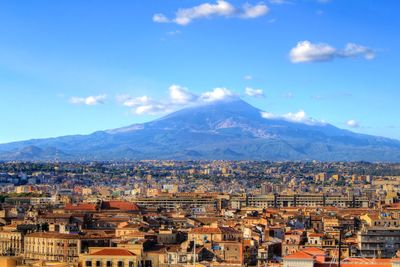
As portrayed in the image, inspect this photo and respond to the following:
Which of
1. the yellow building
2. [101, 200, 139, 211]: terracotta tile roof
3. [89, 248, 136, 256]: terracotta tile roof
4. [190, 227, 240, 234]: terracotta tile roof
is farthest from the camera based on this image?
[101, 200, 139, 211]: terracotta tile roof

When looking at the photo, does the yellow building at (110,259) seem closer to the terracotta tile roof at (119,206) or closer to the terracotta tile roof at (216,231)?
the terracotta tile roof at (216,231)

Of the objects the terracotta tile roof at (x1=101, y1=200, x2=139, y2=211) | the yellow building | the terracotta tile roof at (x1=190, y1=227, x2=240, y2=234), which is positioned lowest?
the yellow building

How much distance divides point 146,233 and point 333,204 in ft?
276

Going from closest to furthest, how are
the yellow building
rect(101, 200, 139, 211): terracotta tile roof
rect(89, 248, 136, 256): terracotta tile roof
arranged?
the yellow building < rect(89, 248, 136, 256): terracotta tile roof < rect(101, 200, 139, 211): terracotta tile roof

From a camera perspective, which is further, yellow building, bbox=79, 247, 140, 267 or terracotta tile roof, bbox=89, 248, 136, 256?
terracotta tile roof, bbox=89, 248, 136, 256

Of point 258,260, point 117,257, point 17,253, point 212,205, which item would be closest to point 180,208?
point 212,205

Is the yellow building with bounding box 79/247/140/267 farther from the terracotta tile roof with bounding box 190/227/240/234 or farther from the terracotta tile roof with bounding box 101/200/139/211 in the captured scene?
the terracotta tile roof with bounding box 101/200/139/211

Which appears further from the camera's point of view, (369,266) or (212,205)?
(212,205)

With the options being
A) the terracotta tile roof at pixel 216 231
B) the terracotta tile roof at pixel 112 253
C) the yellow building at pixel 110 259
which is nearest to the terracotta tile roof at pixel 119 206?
the terracotta tile roof at pixel 216 231

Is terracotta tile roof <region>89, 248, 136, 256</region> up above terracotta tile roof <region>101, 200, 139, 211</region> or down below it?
below

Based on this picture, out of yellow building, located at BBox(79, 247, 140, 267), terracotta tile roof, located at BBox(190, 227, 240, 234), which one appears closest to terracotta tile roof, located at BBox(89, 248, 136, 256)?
yellow building, located at BBox(79, 247, 140, 267)

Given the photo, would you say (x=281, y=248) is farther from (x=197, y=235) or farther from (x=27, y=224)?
(x=27, y=224)

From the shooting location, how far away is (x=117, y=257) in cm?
5906

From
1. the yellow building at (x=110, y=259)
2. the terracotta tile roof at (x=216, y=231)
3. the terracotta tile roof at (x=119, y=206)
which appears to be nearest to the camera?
the yellow building at (x=110, y=259)
